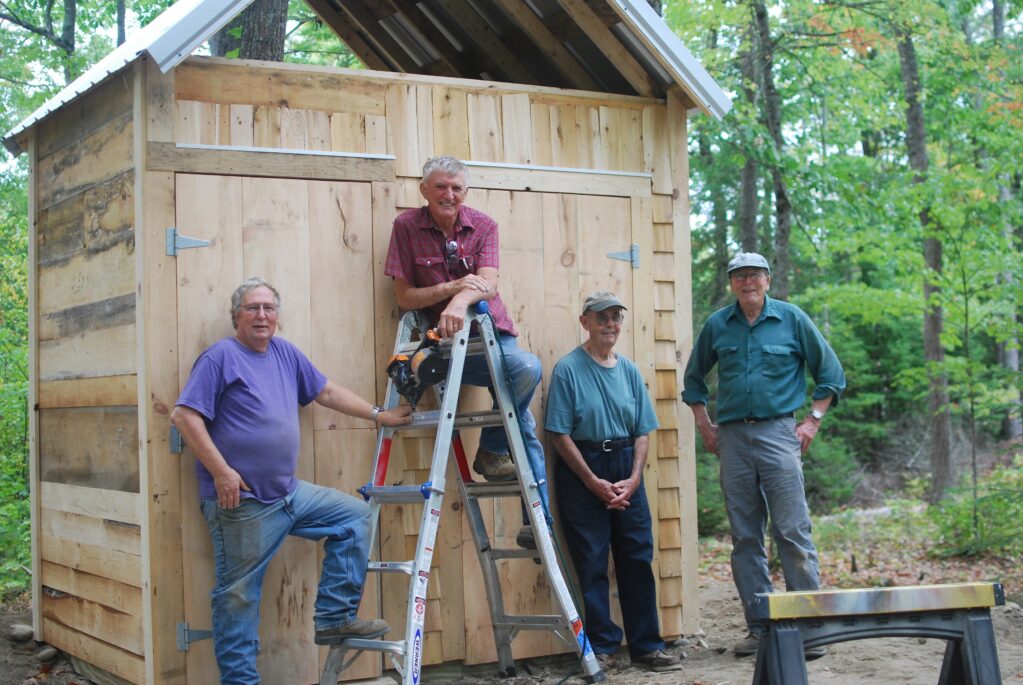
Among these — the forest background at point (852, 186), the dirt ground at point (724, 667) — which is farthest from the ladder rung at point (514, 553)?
the forest background at point (852, 186)

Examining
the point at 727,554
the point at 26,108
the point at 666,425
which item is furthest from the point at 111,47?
the point at 666,425

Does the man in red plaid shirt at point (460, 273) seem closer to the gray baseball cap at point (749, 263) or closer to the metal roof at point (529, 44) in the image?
the gray baseball cap at point (749, 263)

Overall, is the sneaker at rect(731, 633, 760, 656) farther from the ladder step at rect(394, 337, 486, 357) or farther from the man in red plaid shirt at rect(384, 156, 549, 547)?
the ladder step at rect(394, 337, 486, 357)

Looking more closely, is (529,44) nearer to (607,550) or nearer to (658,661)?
(607,550)

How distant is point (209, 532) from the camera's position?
4.86m

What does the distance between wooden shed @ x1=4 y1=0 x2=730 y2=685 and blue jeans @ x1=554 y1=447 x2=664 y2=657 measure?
28cm

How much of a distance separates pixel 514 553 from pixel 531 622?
345mm

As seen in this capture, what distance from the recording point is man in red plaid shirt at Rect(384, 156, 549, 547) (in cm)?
499

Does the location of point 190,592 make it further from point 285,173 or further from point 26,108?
point 26,108

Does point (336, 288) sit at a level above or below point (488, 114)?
below

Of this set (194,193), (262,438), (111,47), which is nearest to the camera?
(262,438)

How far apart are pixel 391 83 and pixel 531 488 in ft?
7.18

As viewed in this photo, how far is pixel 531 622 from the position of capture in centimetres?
526

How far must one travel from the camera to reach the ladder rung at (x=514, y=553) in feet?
17.2
